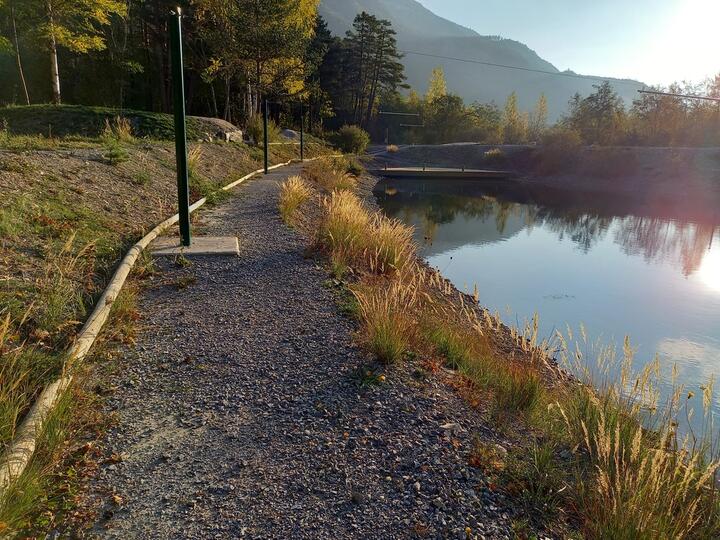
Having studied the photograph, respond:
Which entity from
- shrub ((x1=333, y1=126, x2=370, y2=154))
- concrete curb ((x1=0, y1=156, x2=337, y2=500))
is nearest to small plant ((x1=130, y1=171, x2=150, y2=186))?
concrete curb ((x1=0, y1=156, x2=337, y2=500))

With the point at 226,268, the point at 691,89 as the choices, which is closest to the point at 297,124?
the point at 691,89

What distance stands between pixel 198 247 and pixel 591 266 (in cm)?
1101

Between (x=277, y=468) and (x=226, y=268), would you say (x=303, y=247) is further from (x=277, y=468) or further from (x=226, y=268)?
(x=277, y=468)

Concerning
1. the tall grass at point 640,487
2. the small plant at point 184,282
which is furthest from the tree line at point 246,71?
the tall grass at point 640,487

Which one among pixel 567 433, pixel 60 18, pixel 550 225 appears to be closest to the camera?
pixel 567 433

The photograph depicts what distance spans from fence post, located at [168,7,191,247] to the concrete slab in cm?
19

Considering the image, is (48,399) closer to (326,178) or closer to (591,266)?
(591,266)

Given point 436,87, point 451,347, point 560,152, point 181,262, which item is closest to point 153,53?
point 560,152

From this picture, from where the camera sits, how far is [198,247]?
6766 mm

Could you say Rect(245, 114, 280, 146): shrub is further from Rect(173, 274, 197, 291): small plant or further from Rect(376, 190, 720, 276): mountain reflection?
Rect(173, 274, 197, 291): small plant

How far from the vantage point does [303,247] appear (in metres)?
7.62

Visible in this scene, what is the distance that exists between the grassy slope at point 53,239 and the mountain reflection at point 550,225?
8.70 metres

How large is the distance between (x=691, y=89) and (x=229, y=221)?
165ft

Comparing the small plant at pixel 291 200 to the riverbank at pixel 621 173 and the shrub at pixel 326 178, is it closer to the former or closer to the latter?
the shrub at pixel 326 178
